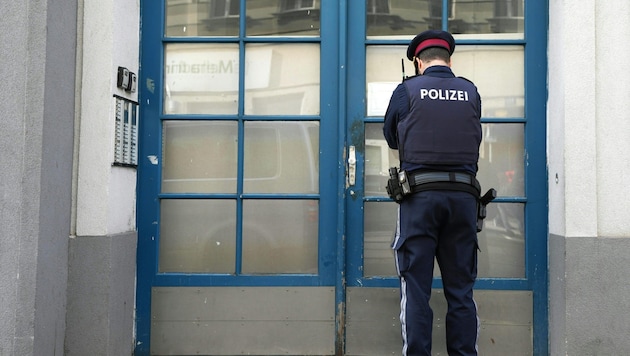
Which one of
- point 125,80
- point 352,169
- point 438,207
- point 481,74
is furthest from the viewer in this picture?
point 481,74

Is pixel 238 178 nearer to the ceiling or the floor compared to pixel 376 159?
nearer to the floor

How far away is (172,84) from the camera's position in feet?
14.7

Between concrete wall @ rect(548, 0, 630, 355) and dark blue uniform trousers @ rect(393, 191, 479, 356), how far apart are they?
2.56ft

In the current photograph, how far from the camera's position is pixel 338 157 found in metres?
4.38

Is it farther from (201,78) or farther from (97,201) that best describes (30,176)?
(201,78)

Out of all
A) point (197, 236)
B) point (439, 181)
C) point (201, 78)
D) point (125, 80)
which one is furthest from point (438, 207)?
point (125, 80)

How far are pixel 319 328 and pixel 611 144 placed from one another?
2.14 m

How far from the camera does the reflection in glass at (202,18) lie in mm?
4488

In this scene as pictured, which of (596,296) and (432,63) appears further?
(596,296)

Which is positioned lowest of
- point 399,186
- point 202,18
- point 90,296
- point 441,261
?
point 90,296

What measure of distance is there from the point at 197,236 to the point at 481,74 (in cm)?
220

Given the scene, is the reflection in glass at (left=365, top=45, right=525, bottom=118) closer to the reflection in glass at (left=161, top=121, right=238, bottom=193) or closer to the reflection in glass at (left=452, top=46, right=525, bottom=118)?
the reflection in glass at (left=452, top=46, right=525, bottom=118)

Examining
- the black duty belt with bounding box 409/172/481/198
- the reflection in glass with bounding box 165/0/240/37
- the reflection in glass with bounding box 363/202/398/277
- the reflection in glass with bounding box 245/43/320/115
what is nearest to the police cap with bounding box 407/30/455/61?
the black duty belt with bounding box 409/172/481/198

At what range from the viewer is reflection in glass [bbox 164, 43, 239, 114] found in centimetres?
447
